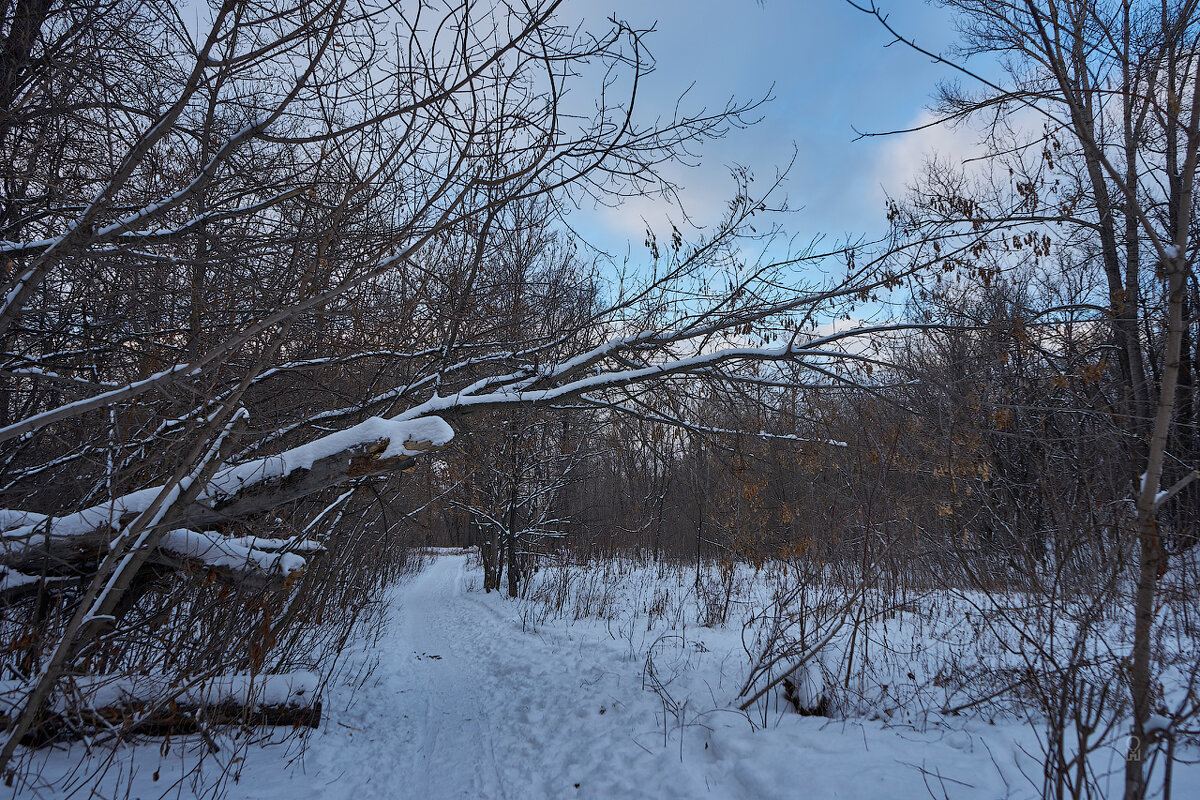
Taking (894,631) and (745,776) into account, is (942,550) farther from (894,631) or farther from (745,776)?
(745,776)

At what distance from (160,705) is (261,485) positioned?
1361 millimetres

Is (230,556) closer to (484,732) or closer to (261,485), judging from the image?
(261,485)

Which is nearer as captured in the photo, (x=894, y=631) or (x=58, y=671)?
(x=58, y=671)

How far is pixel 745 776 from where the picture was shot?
3246mm

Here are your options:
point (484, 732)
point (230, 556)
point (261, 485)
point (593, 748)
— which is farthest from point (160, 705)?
point (593, 748)

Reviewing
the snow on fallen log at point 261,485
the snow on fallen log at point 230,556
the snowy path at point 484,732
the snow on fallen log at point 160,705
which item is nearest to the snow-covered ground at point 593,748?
the snowy path at point 484,732

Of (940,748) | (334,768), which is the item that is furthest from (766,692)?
(334,768)

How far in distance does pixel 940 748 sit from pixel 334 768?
3.61m

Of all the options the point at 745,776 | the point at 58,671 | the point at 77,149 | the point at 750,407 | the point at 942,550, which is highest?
the point at 77,149

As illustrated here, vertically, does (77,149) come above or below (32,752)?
above

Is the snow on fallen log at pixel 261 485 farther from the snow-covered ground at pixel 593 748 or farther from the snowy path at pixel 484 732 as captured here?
the snowy path at pixel 484 732

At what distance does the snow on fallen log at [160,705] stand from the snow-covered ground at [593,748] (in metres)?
0.14

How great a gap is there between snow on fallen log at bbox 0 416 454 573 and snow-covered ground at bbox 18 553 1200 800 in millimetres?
1147

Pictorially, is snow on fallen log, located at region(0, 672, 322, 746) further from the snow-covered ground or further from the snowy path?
the snowy path
